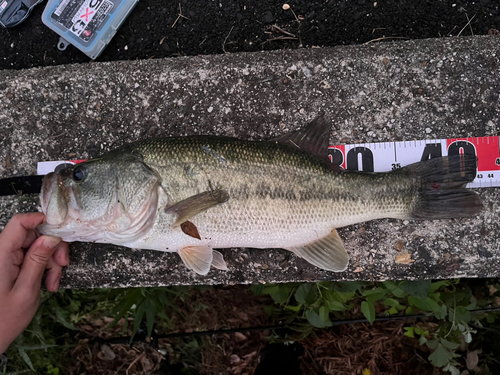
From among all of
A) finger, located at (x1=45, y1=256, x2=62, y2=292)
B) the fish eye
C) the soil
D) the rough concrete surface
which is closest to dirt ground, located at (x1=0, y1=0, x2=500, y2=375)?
the soil

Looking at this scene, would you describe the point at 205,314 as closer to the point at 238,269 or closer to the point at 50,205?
the point at 238,269

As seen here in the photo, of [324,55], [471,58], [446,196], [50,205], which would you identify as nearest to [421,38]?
[471,58]

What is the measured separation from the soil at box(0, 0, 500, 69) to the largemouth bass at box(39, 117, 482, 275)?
1.05 metres

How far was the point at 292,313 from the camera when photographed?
3139 mm

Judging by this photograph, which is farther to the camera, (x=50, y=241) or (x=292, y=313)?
(x=292, y=313)

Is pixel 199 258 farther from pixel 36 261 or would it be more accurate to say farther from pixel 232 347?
pixel 232 347

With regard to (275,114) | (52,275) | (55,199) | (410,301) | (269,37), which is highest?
(269,37)

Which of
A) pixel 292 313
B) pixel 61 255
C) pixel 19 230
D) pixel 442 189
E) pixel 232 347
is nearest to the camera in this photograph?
pixel 442 189

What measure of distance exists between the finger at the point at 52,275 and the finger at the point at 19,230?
0.22m

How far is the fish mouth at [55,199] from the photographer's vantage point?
6.83 ft

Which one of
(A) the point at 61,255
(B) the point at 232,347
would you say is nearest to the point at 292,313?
(B) the point at 232,347

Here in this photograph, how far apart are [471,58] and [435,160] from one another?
2.91ft

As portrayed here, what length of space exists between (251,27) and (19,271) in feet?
8.20

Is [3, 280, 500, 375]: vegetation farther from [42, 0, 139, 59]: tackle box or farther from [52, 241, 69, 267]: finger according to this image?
[42, 0, 139, 59]: tackle box
